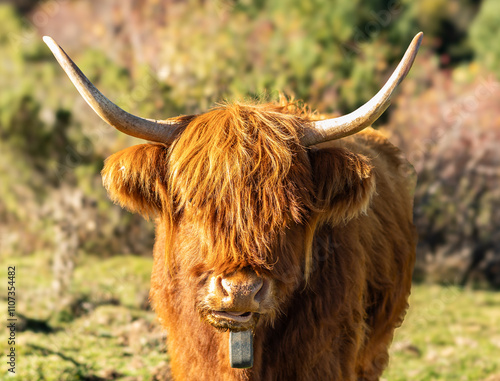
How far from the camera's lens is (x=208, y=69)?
9578mm

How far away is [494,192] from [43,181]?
7230mm

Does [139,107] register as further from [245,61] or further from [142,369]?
[142,369]

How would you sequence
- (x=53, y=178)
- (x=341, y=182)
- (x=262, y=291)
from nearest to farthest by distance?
(x=262, y=291) → (x=341, y=182) → (x=53, y=178)

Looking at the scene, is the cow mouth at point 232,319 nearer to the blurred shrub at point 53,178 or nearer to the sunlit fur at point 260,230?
the sunlit fur at point 260,230

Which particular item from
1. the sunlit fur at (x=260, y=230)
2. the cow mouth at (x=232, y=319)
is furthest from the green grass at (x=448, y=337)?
the cow mouth at (x=232, y=319)

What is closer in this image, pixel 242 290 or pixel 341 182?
pixel 242 290

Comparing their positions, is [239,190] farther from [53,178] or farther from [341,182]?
[53,178]

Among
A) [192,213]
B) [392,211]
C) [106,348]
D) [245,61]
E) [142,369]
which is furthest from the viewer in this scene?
[245,61]

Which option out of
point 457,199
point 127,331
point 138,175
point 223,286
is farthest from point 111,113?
point 457,199

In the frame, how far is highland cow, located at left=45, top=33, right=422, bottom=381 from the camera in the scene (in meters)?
2.95

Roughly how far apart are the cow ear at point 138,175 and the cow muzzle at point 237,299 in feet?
2.15

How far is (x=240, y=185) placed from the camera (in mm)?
3000

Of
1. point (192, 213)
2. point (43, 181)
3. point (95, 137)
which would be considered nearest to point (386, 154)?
point (192, 213)

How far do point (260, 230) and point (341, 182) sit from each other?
0.54 meters
